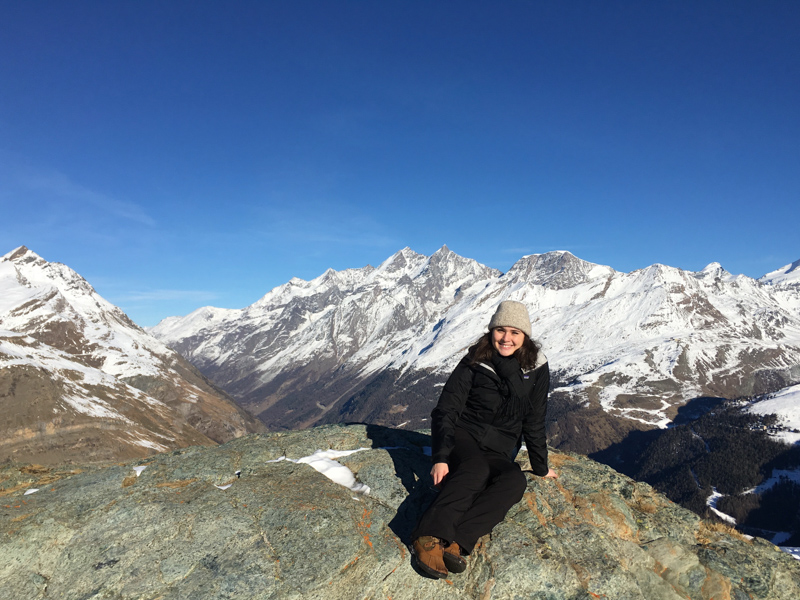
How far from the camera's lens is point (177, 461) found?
13.1 meters

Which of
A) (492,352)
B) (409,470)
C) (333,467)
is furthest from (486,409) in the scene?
(333,467)

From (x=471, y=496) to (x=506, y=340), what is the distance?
13.0 ft

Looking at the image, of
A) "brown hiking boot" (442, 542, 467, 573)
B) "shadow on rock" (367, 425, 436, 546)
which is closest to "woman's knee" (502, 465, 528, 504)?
"brown hiking boot" (442, 542, 467, 573)

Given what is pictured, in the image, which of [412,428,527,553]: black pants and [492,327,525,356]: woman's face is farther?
[492,327,525,356]: woman's face

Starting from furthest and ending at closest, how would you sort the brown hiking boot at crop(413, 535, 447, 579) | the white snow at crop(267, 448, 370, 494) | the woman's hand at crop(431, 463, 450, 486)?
1. the white snow at crop(267, 448, 370, 494)
2. the woman's hand at crop(431, 463, 450, 486)
3. the brown hiking boot at crop(413, 535, 447, 579)

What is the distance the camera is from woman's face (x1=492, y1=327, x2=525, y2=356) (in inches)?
444

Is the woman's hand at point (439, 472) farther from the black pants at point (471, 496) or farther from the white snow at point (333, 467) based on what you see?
the white snow at point (333, 467)

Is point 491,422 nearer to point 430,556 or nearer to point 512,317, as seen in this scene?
point 512,317

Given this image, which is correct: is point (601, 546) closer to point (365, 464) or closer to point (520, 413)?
point (520, 413)

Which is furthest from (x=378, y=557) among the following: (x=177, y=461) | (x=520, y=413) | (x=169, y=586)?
(x=177, y=461)

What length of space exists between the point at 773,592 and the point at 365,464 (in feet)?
35.5

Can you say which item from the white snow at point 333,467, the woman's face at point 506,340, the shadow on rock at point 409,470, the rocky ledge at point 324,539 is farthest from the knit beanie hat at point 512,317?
the white snow at point 333,467

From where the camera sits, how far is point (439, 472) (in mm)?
9531

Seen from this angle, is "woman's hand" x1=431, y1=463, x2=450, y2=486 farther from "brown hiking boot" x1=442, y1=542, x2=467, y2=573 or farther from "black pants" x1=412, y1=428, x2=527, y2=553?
"brown hiking boot" x1=442, y1=542, x2=467, y2=573
